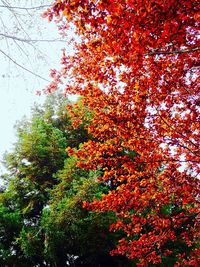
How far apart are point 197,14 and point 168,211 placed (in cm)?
984

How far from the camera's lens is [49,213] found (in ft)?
33.4

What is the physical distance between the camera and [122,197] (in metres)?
8.67

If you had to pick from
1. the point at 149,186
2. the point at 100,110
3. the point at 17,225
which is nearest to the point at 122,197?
the point at 149,186

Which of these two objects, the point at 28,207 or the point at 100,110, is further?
the point at 28,207

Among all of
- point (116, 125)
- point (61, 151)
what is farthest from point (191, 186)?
point (61, 151)

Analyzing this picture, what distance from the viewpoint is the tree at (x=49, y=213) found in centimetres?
966

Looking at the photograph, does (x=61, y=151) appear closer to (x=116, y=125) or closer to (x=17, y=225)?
(x=17, y=225)

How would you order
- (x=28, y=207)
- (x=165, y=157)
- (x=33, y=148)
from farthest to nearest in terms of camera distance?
(x=33, y=148) < (x=28, y=207) < (x=165, y=157)

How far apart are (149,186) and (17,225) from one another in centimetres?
579

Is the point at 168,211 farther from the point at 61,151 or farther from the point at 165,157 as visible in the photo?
the point at 61,151

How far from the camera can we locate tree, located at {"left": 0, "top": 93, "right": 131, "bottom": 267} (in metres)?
9.66

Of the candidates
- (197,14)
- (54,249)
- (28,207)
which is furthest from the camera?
(28,207)

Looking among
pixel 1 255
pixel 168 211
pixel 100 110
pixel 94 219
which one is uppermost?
pixel 100 110

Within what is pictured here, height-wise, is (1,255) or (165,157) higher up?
(165,157)
